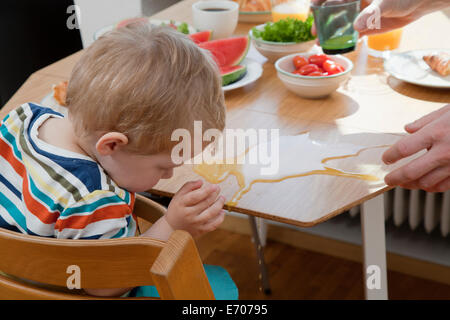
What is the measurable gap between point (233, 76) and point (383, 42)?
0.51 m

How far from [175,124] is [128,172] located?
6.2 inches

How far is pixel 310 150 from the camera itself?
1.33 meters

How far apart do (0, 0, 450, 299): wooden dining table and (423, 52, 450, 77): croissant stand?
2.5 inches


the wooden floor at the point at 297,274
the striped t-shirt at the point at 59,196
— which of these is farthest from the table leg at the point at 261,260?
the striped t-shirt at the point at 59,196

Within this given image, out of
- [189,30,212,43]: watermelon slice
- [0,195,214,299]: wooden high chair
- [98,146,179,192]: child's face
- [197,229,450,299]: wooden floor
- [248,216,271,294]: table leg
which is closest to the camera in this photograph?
[0,195,214,299]: wooden high chair

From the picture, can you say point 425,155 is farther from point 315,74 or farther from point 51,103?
point 51,103

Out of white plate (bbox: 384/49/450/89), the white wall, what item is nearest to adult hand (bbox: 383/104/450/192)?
white plate (bbox: 384/49/450/89)

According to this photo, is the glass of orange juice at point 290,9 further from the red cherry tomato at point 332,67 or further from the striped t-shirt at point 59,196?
the striped t-shirt at point 59,196

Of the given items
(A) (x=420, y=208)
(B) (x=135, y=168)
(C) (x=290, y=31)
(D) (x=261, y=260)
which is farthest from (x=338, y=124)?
(A) (x=420, y=208)

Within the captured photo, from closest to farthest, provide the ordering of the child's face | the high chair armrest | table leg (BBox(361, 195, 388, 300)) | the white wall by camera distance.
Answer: the child's face, the high chair armrest, table leg (BBox(361, 195, 388, 300)), the white wall

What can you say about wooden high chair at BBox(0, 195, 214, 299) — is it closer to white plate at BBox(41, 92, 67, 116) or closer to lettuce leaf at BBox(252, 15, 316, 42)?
white plate at BBox(41, 92, 67, 116)

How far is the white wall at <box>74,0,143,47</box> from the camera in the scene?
3.61 m

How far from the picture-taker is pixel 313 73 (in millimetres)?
1544

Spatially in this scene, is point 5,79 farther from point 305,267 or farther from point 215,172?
point 215,172
